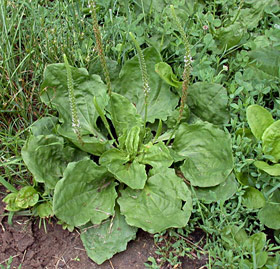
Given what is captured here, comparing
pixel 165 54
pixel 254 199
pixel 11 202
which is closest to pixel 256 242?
pixel 254 199

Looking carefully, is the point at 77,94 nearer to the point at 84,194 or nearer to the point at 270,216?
the point at 84,194

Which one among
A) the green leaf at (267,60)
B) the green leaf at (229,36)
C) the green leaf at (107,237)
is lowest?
the green leaf at (107,237)

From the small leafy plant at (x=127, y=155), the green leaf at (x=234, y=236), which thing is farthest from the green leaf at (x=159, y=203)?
the green leaf at (x=234, y=236)

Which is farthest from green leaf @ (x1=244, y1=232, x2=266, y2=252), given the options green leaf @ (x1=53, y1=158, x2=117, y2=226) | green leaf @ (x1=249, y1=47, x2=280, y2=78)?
green leaf @ (x1=249, y1=47, x2=280, y2=78)

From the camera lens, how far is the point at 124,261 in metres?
2.23

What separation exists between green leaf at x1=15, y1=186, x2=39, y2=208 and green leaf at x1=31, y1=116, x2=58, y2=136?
352 mm

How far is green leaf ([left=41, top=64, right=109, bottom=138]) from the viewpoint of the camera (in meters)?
2.51

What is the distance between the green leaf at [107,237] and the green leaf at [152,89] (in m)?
0.77

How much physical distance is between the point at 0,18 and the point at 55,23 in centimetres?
41

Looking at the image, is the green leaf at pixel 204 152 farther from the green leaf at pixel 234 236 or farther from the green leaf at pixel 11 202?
the green leaf at pixel 11 202

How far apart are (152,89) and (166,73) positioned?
23 centimetres

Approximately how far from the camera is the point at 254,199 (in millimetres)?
2273

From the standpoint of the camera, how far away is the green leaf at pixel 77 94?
2510 millimetres

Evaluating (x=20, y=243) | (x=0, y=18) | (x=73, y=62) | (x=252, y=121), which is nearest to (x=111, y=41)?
(x=73, y=62)
